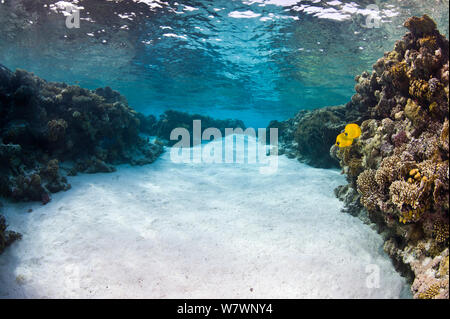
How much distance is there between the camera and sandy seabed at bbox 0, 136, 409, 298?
363cm

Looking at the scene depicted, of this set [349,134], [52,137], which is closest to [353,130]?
[349,134]

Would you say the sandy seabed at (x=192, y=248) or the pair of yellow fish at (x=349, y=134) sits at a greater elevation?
the pair of yellow fish at (x=349, y=134)

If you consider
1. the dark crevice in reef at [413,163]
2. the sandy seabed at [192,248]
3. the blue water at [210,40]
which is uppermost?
the blue water at [210,40]

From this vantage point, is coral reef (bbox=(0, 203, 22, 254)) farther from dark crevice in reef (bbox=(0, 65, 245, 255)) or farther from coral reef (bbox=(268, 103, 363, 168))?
coral reef (bbox=(268, 103, 363, 168))

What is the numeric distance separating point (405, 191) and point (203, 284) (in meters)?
3.47

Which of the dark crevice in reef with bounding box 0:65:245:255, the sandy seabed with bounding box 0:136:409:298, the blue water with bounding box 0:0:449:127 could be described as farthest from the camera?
the blue water with bounding box 0:0:449:127

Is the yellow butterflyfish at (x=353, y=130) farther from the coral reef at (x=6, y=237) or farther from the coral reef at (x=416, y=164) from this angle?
the coral reef at (x=6, y=237)

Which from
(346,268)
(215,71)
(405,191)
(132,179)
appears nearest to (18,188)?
(132,179)

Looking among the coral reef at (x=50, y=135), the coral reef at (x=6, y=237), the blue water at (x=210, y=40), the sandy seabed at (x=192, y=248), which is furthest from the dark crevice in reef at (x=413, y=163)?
the coral reef at (x=50, y=135)

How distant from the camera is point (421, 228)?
356 centimetres

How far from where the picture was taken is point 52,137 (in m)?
7.64

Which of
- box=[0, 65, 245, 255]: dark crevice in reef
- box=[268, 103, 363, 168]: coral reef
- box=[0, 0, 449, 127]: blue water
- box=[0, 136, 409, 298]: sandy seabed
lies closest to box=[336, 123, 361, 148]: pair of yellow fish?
box=[0, 136, 409, 298]: sandy seabed

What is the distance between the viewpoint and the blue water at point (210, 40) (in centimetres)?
1130

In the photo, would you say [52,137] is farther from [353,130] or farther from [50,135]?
[353,130]
